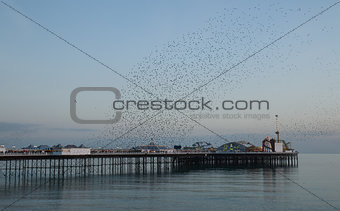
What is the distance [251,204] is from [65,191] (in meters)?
27.5

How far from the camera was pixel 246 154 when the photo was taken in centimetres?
13212

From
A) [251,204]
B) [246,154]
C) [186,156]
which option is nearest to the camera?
[251,204]

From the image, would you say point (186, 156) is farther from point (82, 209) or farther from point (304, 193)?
point (82, 209)

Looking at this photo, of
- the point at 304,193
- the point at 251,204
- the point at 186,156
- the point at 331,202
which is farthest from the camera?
the point at 186,156

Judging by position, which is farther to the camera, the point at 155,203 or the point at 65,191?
the point at 65,191

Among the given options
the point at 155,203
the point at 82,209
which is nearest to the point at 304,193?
the point at 155,203

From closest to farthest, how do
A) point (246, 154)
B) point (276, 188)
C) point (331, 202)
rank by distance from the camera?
point (331, 202) → point (276, 188) → point (246, 154)

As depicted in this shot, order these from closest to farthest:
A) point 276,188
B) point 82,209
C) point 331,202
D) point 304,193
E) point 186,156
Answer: point 82,209
point 331,202
point 304,193
point 276,188
point 186,156

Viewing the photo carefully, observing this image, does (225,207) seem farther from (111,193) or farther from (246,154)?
(246,154)

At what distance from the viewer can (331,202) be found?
4659 centimetres

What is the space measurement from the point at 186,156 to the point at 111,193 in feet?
230

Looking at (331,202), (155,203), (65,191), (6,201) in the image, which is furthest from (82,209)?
(331,202)

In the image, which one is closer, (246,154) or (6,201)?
(6,201)

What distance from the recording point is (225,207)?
41062 millimetres
